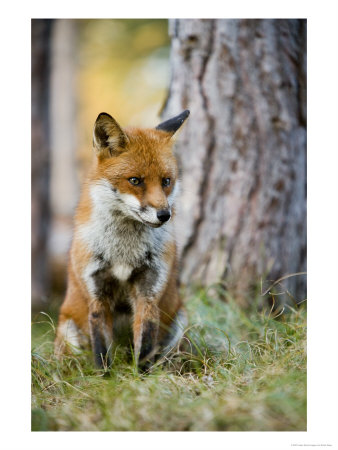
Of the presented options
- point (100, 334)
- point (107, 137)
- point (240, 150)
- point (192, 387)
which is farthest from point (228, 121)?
point (192, 387)

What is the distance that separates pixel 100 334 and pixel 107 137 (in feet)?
5.05

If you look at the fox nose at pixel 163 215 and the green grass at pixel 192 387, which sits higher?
the fox nose at pixel 163 215

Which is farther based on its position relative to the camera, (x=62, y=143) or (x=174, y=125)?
(x=62, y=143)

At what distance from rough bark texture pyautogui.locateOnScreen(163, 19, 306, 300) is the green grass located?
37.6 inches

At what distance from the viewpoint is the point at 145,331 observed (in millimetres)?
3555

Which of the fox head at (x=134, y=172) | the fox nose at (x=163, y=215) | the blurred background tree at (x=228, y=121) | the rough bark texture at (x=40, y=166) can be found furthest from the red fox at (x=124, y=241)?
the rough bark texture at (x=40, y=166)

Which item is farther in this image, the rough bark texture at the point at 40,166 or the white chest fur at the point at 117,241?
the rough bark texture at the point at 40,166

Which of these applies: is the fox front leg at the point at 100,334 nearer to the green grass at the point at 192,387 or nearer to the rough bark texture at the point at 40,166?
the green grass at the point at 192,387

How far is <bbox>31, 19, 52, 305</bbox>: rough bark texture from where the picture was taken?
6.72 metres

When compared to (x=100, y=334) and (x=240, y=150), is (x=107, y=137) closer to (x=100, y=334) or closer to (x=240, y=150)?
(x=100, y=334)

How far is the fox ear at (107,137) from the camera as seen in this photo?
3.38m
